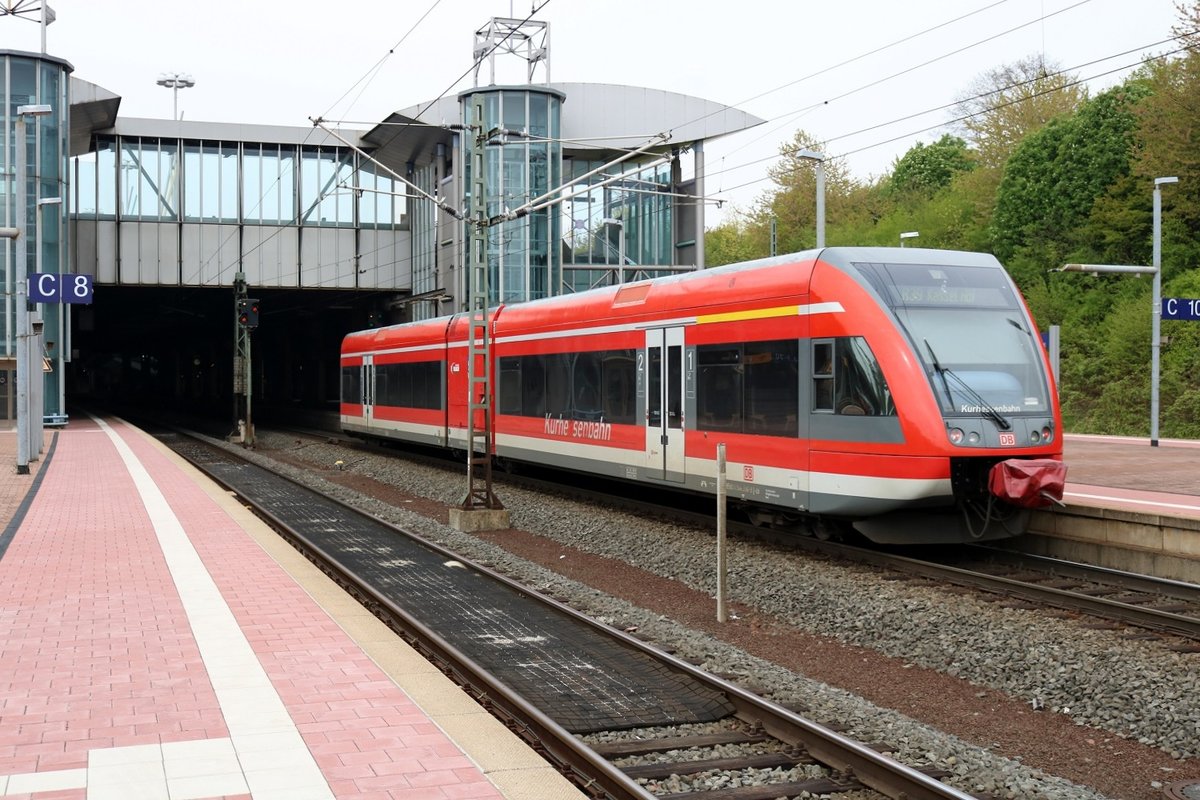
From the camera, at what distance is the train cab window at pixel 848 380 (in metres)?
11.4

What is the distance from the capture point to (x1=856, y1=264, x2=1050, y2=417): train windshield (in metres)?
11.4

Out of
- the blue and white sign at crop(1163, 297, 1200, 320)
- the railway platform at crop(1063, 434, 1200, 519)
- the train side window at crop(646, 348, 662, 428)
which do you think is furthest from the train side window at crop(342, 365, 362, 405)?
the blue and white sign at crop(1163, 297, 1200, 320)

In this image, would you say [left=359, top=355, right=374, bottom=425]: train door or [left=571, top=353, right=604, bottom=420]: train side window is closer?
[left=571, top=353, right=604, bottom=420]: train side window

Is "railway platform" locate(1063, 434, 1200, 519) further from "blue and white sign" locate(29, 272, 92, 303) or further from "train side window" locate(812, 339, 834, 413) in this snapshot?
"blue and white sign" locate(29, 272, 92, 303)

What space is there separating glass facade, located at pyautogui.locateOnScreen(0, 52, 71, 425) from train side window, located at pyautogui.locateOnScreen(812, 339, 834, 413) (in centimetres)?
3318

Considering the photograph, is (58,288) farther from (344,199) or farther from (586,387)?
(344,199)

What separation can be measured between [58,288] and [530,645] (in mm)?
18357

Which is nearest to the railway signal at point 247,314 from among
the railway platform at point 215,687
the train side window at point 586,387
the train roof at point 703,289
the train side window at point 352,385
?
the train side window at point 352,385

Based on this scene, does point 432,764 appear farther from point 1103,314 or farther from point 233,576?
point 1103,314

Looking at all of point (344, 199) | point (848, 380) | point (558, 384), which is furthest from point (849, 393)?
point (344, 199)

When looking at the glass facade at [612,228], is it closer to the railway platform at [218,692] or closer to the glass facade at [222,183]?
the glass facade at [222,183]

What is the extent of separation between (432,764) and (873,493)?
6.96 metres

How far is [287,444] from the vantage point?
3688 centimetres

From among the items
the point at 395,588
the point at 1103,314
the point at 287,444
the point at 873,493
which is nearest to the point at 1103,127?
the point at 1103,314
